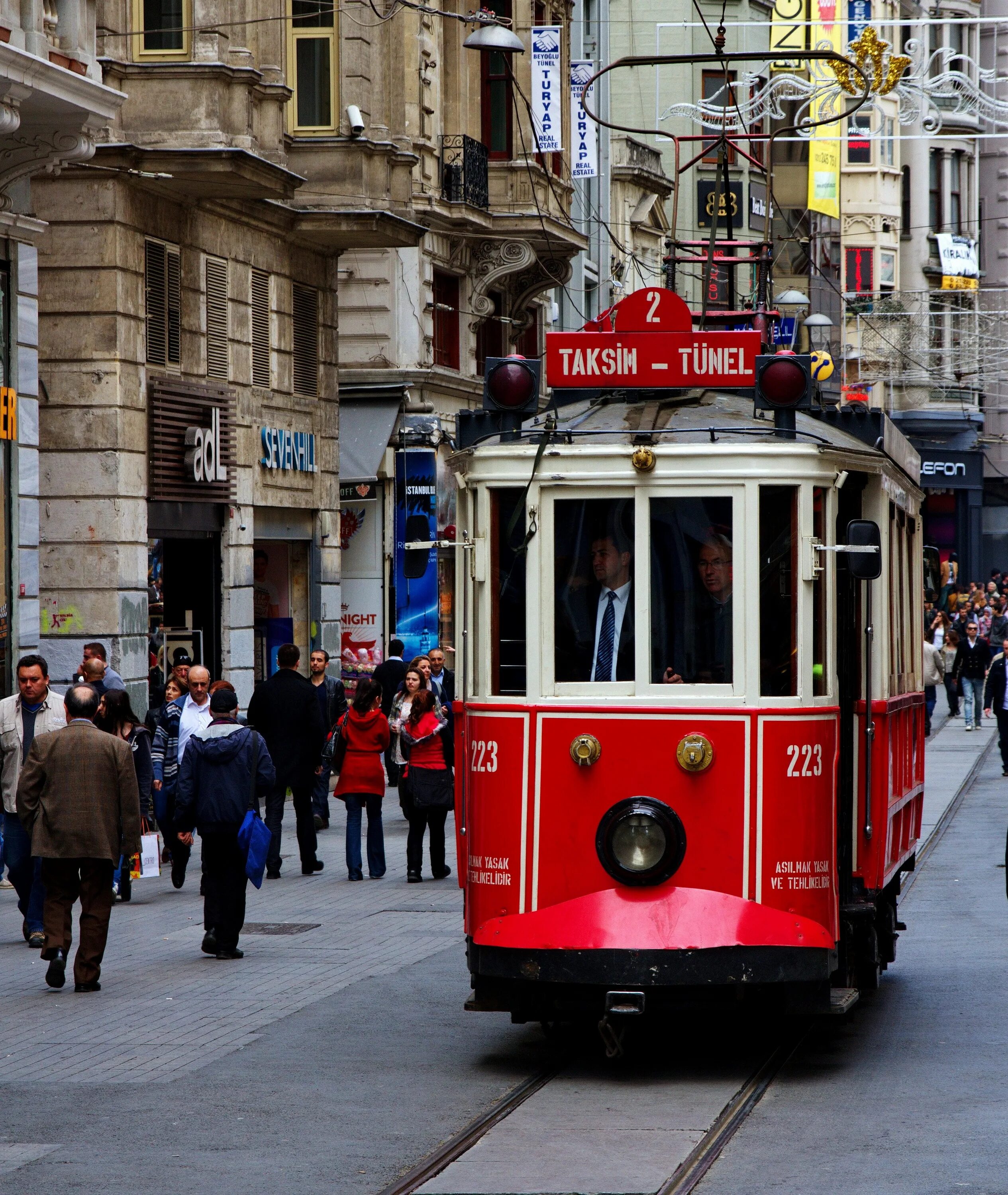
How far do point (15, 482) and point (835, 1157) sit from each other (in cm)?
1197

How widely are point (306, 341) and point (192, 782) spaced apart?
12.9 meters

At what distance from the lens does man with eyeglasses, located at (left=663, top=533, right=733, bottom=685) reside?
8.79 metres

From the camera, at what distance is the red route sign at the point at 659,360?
9.20 m

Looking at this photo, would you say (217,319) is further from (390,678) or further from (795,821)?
(795,821)

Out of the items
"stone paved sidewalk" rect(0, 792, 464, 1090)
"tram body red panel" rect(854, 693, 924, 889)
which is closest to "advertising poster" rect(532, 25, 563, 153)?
"stone paved sidewalk" rect(0, 792, 464, 1090)

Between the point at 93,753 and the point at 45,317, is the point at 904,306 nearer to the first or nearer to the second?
the point at 45,317

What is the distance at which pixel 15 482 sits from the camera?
1772 centimetres

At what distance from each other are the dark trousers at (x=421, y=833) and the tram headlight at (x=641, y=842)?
7546 mm

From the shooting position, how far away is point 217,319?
72.3 feet

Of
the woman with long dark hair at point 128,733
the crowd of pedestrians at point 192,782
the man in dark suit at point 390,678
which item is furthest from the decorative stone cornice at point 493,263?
the woman with long dark hair at point 128,733

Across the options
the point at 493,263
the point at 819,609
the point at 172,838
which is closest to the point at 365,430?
the point at 493,263

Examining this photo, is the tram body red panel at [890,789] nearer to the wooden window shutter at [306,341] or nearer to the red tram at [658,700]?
the red tram at [658,700]

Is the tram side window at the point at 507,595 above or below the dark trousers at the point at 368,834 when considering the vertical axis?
above

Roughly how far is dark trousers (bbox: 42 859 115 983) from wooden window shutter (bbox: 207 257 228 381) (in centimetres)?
1097
